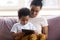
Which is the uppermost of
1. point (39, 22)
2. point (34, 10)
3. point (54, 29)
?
point (34, 10)

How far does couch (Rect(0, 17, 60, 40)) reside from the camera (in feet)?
6.33

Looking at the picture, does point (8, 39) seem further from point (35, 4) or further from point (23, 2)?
point (23, 2)

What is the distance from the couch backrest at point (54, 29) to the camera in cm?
193

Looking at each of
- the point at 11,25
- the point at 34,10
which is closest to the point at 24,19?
the point at 34,10

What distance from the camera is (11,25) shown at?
1952 mm

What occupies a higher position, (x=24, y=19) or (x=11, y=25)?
(x=24, y=19)

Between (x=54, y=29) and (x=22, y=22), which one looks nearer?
(x=22, y=22)

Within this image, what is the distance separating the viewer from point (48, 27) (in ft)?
6.41

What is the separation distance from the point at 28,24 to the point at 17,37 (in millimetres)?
216

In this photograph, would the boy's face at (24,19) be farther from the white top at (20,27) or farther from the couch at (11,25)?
the couch at (11,25)

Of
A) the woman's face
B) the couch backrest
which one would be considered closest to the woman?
the woman's face

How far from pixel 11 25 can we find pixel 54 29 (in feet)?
1.83

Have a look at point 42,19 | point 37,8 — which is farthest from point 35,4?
point 42,19

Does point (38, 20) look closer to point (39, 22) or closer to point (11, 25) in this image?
point (39, 22)
